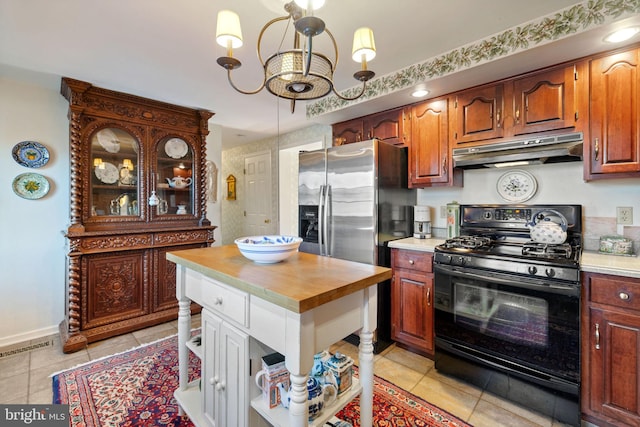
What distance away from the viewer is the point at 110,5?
1618 mm

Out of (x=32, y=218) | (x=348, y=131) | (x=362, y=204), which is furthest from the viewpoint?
(x=348, y=131)

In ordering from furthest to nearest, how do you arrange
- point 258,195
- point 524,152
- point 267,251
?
point 258,195, point 524,152, point 267,251

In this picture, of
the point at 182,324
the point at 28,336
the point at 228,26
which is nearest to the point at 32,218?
the point at 28,336

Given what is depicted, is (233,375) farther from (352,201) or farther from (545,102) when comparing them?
(545,102)

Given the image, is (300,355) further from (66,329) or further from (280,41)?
(66,329)

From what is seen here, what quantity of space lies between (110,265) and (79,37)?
1901mm

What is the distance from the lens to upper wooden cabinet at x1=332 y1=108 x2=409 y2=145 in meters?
2.80

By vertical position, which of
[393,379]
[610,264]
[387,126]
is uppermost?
[387,126]

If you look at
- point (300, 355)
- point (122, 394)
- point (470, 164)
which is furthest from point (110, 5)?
point (470, 164)

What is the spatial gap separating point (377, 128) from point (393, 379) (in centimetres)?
226

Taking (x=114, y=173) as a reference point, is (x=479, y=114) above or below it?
above

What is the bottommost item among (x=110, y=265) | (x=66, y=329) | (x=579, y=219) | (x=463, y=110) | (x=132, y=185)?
(x=66, y=329)

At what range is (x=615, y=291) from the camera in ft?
5.13

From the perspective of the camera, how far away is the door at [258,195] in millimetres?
4812
